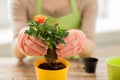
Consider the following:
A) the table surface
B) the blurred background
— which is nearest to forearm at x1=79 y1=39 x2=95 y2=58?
the table surface

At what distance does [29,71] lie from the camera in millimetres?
1144

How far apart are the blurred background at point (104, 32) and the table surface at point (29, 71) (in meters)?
0.64

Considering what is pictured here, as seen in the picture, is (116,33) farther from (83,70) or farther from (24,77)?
(24,77)

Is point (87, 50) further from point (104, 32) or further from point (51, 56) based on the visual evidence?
point (104, 32)

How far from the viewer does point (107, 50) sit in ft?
6.75

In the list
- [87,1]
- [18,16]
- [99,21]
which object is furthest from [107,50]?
[18,16]

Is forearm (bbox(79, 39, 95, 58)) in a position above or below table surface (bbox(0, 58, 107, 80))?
above

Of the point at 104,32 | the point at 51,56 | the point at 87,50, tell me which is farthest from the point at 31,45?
the point at 104,32

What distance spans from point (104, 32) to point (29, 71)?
39.2 inches

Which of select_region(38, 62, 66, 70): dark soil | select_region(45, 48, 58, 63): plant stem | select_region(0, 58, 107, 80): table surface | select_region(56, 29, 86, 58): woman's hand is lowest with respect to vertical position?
select_region(0, 58, 107, 80): table surface

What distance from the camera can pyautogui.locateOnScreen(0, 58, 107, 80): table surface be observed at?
42.5 inches

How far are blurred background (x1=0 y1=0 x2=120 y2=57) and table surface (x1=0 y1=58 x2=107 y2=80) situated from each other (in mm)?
641

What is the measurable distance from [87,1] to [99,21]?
813mm

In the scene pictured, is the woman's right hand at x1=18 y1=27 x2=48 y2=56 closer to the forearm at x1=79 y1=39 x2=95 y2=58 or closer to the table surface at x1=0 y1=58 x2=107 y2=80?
the table surface at x1=0 y1=58 x2=107 y2=80
